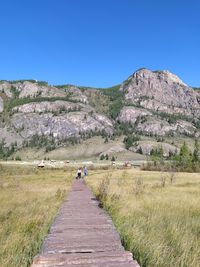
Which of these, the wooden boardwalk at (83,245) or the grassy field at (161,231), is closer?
the wooden boardwalk at (83,245)

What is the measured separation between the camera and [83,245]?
27.7ft

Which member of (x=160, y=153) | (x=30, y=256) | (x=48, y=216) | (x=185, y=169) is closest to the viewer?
(x=30, y=256)

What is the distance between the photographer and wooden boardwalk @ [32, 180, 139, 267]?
22.2 feet

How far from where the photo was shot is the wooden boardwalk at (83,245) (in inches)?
267

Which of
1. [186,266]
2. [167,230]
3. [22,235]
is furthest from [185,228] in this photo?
[22,235]

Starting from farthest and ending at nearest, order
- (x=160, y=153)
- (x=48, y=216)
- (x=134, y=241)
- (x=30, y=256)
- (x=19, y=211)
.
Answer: (x=160, y=153), (x=19, y=211), (x=48, y=216), (x=134, y=241), (x=30, y=256)

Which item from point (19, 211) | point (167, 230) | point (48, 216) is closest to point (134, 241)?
point (167, 230)

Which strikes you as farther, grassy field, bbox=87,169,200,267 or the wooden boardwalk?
grassy field, bbox=87,169,200,267

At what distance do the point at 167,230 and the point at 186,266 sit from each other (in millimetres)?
3653

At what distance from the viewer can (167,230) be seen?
10.7 m

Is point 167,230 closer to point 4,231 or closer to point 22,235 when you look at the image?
point 22,235

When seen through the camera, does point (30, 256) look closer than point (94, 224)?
Yes

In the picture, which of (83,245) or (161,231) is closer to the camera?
(83,245)

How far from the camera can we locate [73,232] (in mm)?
10203
